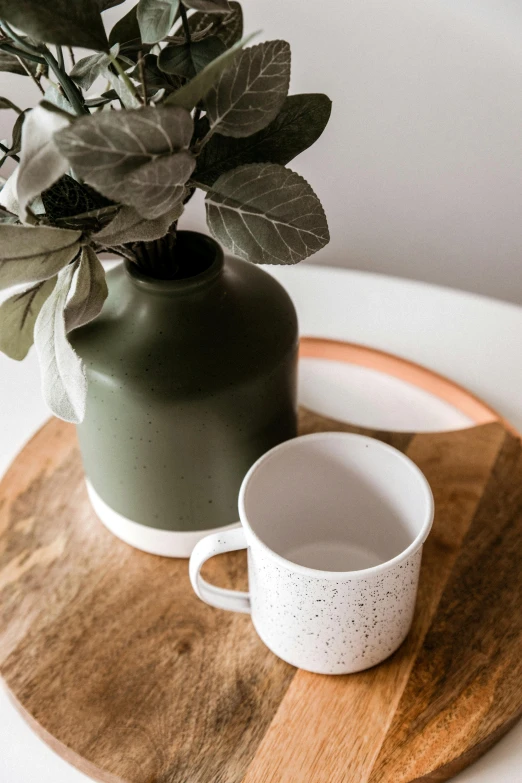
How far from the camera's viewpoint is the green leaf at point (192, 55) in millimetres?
354

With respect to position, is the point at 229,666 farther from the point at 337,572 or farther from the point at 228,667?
the point at 337,572

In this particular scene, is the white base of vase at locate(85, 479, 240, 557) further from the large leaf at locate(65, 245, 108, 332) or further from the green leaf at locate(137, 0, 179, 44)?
the green leaf at locate(137, 0, 179, 44)

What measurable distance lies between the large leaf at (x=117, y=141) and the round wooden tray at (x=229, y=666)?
0.29 metres

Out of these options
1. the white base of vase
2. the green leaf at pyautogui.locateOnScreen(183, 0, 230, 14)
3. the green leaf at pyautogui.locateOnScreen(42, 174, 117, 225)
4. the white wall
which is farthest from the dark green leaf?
the white wall

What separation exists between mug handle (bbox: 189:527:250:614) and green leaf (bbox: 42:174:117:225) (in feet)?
0.59

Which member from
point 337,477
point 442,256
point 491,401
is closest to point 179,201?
point 337,477

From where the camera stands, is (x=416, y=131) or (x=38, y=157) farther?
(x=416, y=131)

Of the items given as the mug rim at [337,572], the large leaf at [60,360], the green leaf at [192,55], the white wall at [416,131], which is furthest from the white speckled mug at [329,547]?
the white wall at [416,131]

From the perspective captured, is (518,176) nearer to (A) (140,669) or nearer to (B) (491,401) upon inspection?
(B) (491,401)

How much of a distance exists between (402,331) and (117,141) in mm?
475

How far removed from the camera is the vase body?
43 cm

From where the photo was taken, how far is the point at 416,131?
1.04 metres

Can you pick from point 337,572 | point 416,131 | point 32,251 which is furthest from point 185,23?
point 416,131

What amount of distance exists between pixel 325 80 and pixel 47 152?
795 millimetres
